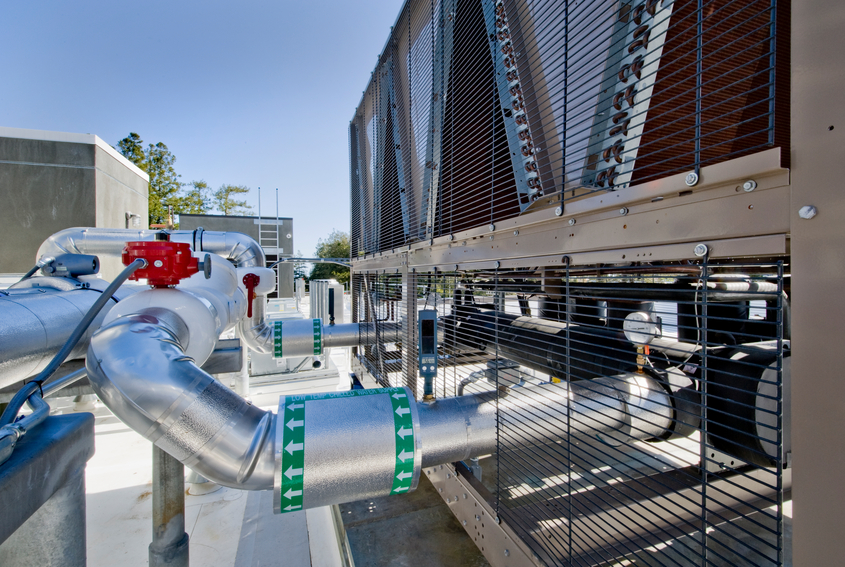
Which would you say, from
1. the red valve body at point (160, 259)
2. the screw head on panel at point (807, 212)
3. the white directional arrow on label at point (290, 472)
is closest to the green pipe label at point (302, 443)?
the white directional arrow on label at point (290, 472)

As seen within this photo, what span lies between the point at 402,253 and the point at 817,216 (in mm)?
3125

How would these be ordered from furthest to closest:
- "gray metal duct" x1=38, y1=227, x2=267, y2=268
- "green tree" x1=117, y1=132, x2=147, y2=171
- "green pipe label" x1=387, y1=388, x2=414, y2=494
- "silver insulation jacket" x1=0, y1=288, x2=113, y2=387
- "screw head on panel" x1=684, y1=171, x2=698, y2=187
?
1. "green tree" x1=117, y1=132, x2=147, y2=171
2. "gray metal duct" x1=38, y1=227, x2=267, y2=268
3. "silver insulation jacket" x1=0, y1=288, x2=113, y2=387
4. "green pipe label" x1=387, y1=388, x2=414, y2=494
5. "screw head on panel" x1=684, y1=171, x2=698, y2=187

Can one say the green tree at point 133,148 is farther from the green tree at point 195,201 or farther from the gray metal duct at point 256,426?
the gray metal duct at point 256,426

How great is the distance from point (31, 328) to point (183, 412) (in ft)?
4.04

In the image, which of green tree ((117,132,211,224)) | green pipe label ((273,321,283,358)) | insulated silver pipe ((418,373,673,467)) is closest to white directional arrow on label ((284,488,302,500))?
insulated silver pipe ((418,373,673,467))

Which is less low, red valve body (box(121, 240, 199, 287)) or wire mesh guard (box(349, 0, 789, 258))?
wire mesh guard (box(349, 0, 789, 258))

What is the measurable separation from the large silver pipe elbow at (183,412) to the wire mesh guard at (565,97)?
159cm

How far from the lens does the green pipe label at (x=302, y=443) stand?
1540 mm

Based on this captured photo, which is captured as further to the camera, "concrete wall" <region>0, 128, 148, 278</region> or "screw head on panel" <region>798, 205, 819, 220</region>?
"concrete wall" <region>0, 128, 148, 278</region>

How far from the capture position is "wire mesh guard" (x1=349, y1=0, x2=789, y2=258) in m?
1.46

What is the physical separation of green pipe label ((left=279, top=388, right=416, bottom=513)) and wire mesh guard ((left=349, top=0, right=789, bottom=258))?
1176mm

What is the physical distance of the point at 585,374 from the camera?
2732 millimetres

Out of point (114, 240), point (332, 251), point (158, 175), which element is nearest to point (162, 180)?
point (158, 175)

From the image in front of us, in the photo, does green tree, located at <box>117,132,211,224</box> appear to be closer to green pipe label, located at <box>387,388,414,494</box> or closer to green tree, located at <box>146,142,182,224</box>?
green tree, located at <box>146,142,182,224</box>
